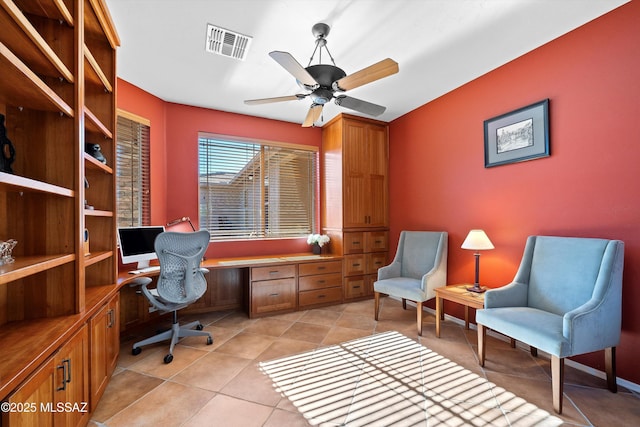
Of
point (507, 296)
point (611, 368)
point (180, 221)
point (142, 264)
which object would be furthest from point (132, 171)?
point (611, 368)

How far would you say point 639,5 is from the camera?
194 centimetres

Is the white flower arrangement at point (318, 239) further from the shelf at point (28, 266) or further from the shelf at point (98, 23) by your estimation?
the shelf at point (98, 23)

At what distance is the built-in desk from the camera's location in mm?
3496

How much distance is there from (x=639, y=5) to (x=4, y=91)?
3.99 metres

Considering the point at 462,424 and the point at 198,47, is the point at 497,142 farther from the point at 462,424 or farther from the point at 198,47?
the point at 198,47

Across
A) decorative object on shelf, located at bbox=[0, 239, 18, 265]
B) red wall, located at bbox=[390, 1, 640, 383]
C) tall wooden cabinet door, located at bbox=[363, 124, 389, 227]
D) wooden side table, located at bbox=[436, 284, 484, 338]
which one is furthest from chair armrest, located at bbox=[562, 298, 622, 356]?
decorative object on shelf, located at bbox=[0, 239, 18, 265]

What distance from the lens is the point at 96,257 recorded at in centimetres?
198

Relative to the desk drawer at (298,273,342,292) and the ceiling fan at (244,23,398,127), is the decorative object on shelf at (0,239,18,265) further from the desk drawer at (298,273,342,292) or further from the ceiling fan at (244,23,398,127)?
the desk drawer at (298,273,342,292)

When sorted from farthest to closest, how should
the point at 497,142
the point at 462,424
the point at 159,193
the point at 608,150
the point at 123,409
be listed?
1. the point at 159,193
2. the point at 497,142
3. the point at 608,150
4. the point at 123,409
5. the point at 462,424

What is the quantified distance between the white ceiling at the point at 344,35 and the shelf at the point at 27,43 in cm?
82

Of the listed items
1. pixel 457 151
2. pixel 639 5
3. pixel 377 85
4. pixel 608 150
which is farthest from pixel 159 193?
pixel 639 5

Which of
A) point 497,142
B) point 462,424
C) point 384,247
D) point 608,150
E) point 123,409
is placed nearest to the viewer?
point 462,424

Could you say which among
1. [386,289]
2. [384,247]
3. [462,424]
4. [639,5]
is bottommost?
[462,424]

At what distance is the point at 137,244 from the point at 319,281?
2274 mm
